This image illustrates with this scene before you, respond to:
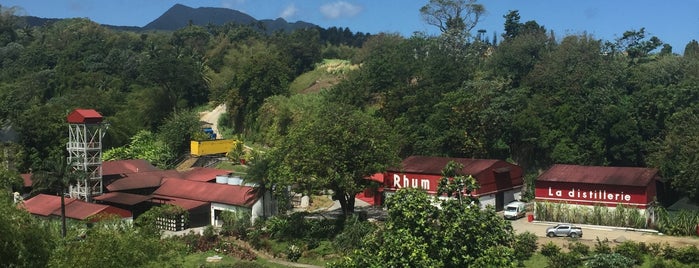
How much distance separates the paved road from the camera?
113 ft

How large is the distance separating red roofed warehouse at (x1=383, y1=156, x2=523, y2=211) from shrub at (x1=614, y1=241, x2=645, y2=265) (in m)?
10.9

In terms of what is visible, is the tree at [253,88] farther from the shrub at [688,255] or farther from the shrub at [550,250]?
the shrub at [688,255]

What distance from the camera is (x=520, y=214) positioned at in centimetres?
4197

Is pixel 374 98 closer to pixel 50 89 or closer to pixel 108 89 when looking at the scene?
pixel 108 89

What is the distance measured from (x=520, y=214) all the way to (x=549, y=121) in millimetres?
9754

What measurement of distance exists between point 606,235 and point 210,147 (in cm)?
3628

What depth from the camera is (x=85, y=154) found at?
4791 cm

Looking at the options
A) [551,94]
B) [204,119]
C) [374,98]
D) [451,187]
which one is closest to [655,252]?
[451,187]

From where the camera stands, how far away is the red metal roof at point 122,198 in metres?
45.3

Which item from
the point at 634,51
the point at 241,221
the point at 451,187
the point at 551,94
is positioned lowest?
the point at 241,221

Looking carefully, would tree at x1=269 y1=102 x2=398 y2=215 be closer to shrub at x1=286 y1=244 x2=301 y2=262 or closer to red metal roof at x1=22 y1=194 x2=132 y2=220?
shrub at x1=286 y1=244 x2=301 y2=262

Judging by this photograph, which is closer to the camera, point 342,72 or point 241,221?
point 241,221

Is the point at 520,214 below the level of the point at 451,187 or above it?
below

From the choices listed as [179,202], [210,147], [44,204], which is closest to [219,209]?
[179,202]
